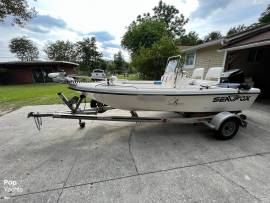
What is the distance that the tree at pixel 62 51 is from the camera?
3922 cm

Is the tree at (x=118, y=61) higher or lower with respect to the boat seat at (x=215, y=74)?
higher

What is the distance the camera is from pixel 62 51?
1563 inches

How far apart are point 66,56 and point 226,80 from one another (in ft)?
141

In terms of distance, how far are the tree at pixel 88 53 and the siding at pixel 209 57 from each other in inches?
1251

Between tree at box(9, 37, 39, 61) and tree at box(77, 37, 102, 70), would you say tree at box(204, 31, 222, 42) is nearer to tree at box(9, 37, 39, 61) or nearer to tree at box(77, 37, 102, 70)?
tree at box(77, 37, 102, 70)

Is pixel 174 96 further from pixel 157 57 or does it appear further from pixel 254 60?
pixel 254 60

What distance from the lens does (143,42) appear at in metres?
18.9

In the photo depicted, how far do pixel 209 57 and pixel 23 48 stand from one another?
144ft

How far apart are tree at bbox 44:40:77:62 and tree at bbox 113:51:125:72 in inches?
489

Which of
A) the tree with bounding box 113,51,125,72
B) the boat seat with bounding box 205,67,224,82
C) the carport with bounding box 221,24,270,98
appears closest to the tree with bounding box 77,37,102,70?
the tree with bounding box 113,51,125,72

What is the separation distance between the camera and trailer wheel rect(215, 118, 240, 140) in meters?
2.90

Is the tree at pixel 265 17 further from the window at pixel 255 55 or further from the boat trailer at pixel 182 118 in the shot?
the boat trailer at pixel 182 118

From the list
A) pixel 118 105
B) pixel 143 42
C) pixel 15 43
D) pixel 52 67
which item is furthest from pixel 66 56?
pixel 118 105

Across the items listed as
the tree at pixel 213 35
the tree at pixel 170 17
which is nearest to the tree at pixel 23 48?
the tree at pixel 170 17
